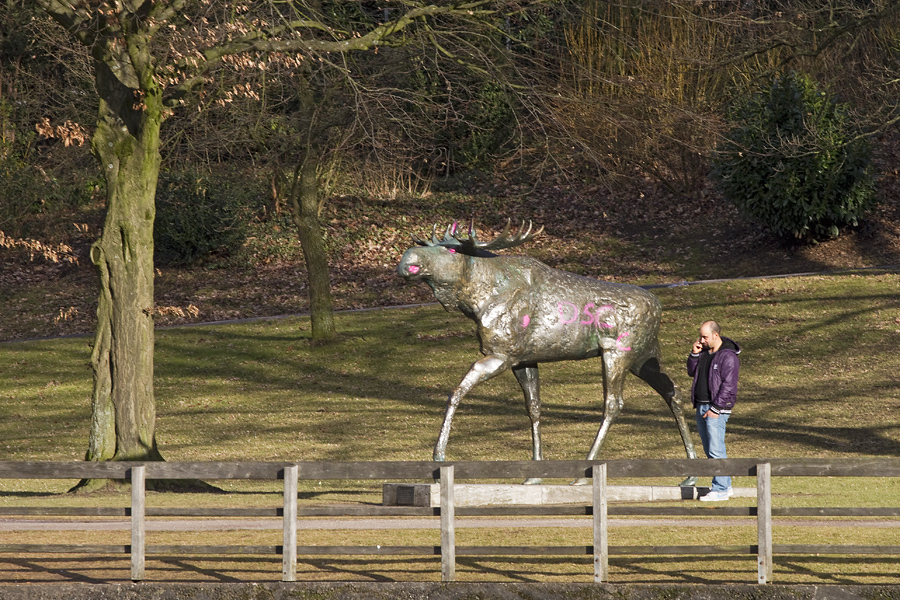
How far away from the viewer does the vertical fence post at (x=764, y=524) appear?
815cm

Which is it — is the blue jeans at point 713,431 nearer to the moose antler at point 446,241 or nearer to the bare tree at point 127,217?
the moose antler at point 446,241

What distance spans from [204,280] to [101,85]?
62.0 feet

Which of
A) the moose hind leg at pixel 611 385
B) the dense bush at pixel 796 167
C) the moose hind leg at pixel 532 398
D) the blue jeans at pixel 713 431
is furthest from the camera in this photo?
the dense bush at pixel 796 167

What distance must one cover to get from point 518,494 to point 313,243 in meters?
15.2

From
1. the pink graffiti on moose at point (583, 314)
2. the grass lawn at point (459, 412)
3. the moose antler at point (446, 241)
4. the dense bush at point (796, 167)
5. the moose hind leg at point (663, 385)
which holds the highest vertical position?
the dense bush at point (796, 167)

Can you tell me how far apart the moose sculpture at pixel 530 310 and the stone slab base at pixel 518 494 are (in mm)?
699

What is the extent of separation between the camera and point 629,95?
110 ft

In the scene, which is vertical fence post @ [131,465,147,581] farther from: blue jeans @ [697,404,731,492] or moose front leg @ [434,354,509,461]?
blue jeans @ [697,404,731,492]

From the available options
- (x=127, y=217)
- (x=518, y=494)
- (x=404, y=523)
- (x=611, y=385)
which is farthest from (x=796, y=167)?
(x=404, y=523)

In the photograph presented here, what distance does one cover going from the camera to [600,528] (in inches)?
325

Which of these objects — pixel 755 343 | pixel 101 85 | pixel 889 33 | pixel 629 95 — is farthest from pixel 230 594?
pixel 889 33

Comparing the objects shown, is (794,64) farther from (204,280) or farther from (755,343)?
(204,280)

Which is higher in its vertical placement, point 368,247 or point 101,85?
point 101,85

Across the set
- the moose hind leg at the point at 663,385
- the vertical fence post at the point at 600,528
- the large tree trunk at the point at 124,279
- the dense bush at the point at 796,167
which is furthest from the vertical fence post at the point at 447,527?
the dense bush at the point at 796,167
